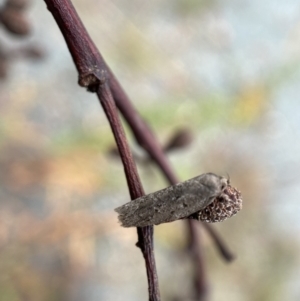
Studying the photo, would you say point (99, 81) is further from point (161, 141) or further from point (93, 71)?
point (161, 141)

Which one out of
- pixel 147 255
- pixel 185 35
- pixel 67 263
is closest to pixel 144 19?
pixel 185 35

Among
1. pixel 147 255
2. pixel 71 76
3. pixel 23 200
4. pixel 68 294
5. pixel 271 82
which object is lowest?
pixel 147 255

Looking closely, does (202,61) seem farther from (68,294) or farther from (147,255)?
(147,255)

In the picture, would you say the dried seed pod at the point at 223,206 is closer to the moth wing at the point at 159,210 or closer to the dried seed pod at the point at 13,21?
the moth wing at the point at 159,210

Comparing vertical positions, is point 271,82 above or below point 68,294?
above

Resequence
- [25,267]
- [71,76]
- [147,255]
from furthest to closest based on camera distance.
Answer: [71,76] → [25,267] → [147,255]

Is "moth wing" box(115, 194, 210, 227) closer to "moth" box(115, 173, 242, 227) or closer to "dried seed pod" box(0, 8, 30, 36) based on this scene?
"moth" box(115, 173, 242, 227)

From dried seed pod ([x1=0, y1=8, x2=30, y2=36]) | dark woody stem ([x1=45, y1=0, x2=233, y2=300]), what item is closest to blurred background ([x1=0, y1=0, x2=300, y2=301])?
dried seed pod ([x1=0, y1=8, x2=30, y2=36])
